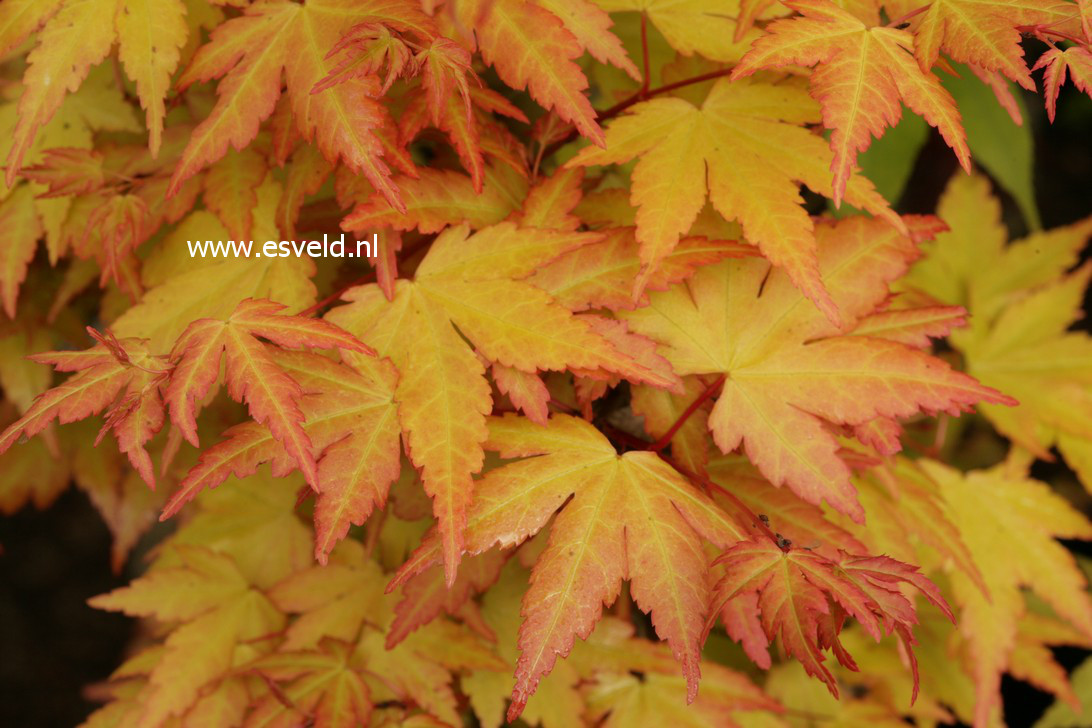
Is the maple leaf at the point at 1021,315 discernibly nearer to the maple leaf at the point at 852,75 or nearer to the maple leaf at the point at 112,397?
the maple leaf at the point at 852,75

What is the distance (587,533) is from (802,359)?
24cm

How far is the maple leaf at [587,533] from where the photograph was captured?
0.60 m

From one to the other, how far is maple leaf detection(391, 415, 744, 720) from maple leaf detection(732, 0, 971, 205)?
25cm

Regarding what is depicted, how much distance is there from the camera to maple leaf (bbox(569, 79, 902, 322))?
64 centimetres

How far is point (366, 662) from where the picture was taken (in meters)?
0.87

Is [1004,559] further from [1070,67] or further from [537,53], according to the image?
[537,53]

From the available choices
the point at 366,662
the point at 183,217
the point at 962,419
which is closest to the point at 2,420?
the point at 183,217

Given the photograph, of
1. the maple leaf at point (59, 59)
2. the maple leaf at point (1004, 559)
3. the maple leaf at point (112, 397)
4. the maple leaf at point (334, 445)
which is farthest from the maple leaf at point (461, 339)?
the maple leaf at point (1004, 559)

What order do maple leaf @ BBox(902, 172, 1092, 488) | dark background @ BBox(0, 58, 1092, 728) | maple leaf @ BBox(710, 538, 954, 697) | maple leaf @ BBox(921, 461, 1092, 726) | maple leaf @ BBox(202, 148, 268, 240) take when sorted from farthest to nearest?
dark background @ BBox(0, 58, 1092, 728) < maple leaf @ BBox(902, 172, 1092, 488) < maple leaf @ BBox(921, 461, 1092, 726) < maple leaf @ BBox(202, 148, 268, 240) < maple leaf @ BBox(710, 538, 954, 697)

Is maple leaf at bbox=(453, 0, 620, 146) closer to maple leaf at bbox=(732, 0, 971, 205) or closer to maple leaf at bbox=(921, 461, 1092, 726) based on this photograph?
maple leaf at bbox=(732, 0, 971, 205)

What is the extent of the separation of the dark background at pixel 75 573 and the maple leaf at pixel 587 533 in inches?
68.6

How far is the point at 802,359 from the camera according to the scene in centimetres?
71

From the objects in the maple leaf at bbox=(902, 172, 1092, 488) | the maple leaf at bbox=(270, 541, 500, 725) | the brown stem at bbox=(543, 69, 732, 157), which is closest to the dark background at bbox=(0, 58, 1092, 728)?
the maple leaf at bbox=(902, 172, 1092, 488)

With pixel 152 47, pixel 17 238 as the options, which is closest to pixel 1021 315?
pixel 152 47
